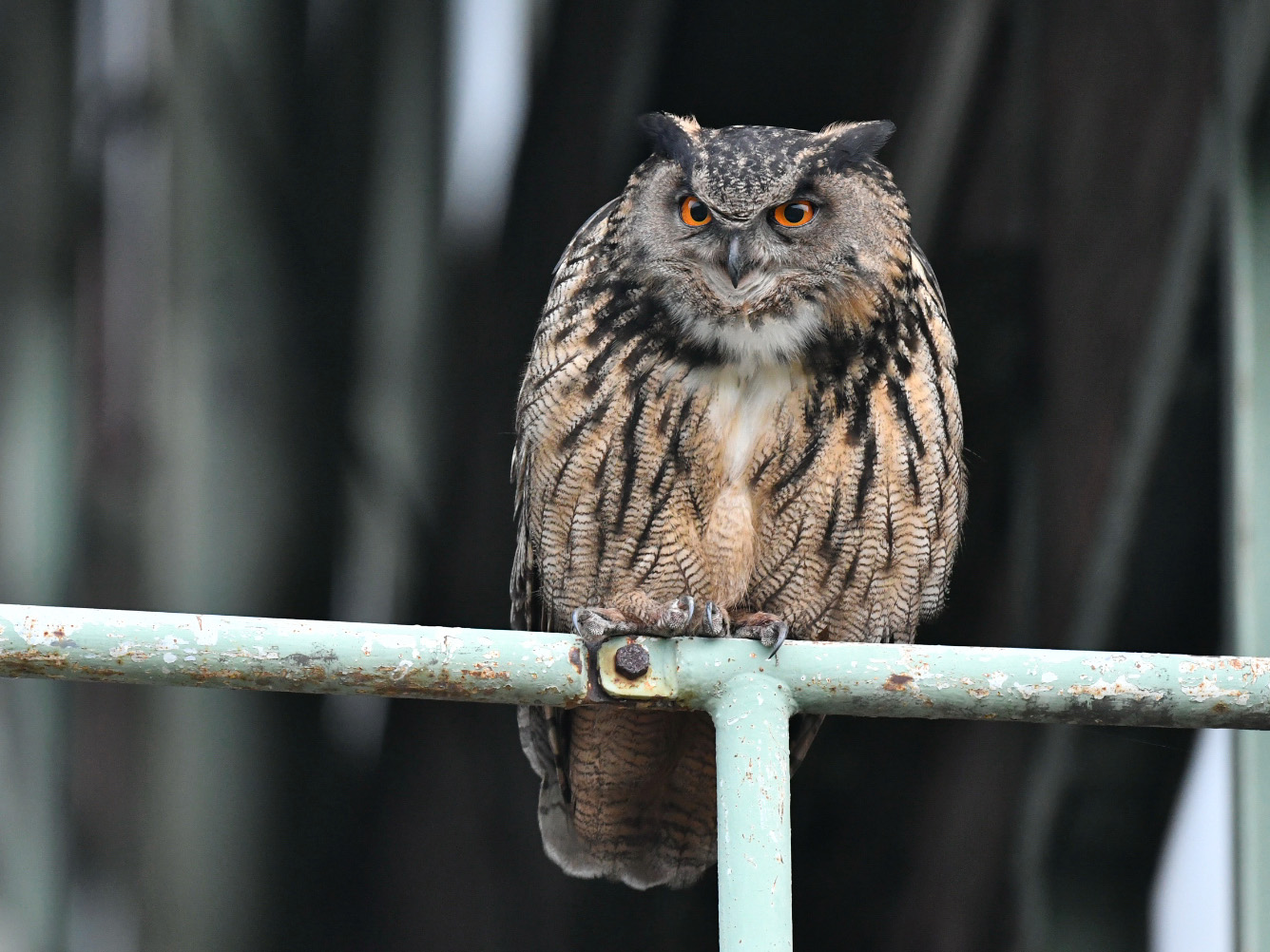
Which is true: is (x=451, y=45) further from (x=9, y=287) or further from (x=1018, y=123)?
(x=1018, y=123)

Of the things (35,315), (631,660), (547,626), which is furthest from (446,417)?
(631,660)

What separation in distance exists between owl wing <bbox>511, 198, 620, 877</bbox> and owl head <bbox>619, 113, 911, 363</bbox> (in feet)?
0.50

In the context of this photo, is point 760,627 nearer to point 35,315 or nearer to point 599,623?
point 599,623

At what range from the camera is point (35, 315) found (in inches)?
113

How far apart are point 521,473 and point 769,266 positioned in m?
0.53

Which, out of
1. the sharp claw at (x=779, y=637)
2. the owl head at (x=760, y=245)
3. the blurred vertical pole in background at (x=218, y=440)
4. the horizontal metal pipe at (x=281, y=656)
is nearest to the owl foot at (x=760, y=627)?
the sharp claw at (x=779, y=637)

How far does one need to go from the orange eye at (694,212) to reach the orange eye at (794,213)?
0.10m

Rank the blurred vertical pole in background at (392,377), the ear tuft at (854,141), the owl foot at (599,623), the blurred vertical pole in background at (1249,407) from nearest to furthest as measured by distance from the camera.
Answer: the owl foot at (599,623)
the ear tuft at (854,141)
the blurred vertical pole in background at (1249,407)
the blurred vertical pole in background at (392,377)

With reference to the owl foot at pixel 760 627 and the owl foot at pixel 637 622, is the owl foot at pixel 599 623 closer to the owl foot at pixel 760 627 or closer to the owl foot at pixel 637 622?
the owl foot at pixel 637 622

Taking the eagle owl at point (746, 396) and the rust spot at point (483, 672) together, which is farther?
the eagle owl at point (746, 396)

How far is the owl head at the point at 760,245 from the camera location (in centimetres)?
184

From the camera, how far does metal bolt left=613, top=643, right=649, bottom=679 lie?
116 cm

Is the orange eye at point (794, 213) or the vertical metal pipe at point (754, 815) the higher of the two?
the orange eye at point (794, 213)

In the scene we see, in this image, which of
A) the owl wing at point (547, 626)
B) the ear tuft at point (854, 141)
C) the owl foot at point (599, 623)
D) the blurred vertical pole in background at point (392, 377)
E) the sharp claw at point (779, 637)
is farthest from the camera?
the blurred vertical pole in background at point (392, 377)
